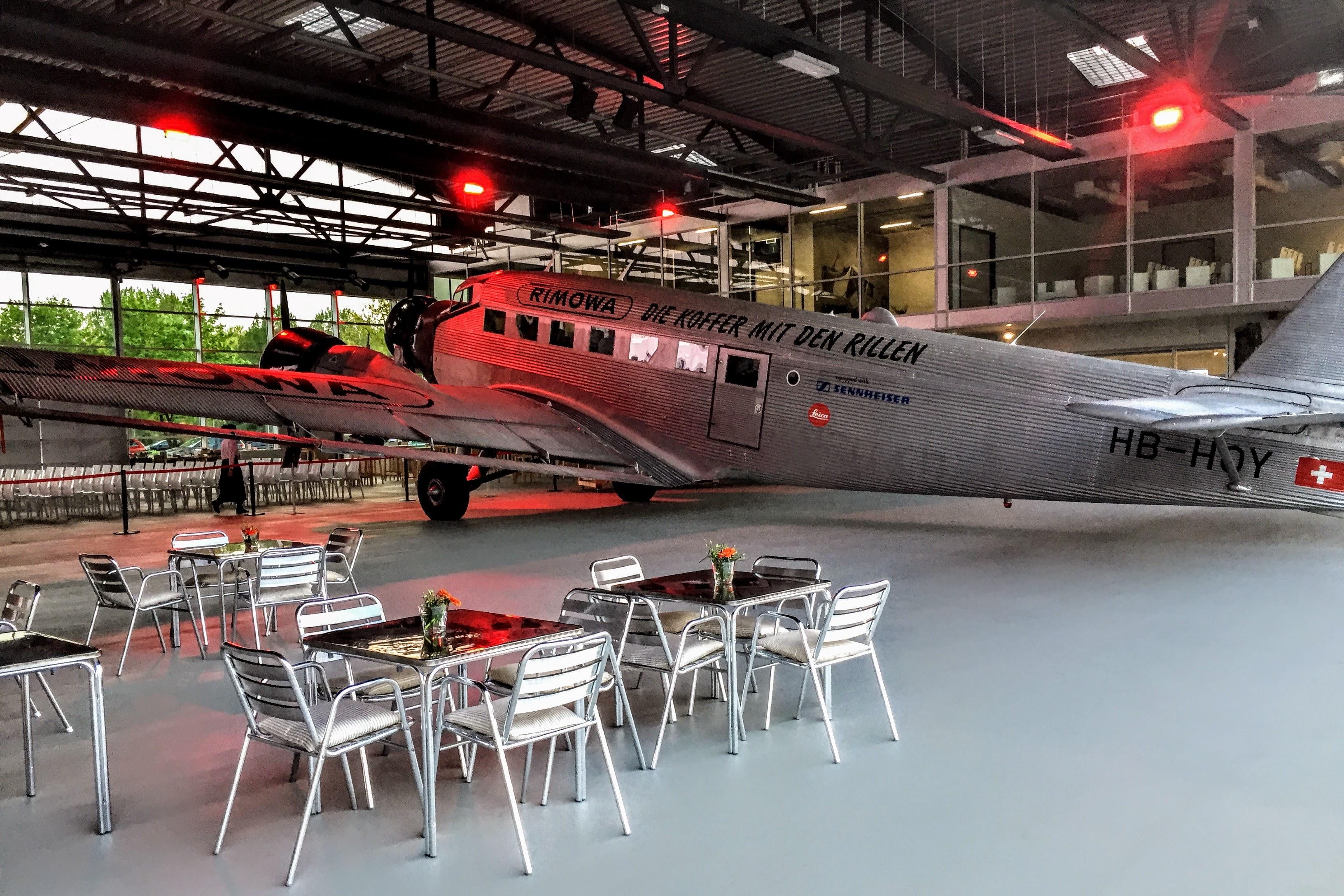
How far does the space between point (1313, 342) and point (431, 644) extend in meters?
9.30

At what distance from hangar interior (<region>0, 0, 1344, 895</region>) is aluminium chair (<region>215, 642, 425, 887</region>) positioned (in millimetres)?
293

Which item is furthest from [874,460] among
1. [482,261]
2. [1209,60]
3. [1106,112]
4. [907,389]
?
[482,261]

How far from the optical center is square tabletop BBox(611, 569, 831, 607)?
5215 millimetres

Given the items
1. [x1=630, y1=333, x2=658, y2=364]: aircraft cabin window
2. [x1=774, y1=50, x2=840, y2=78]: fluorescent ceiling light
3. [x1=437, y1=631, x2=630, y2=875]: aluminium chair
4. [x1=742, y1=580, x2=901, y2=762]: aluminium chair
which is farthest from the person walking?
[x1=437, y1=631, x2=630, y2=875]: aluminium chair

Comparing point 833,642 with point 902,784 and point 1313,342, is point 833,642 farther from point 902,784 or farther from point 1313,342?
point 1313,342

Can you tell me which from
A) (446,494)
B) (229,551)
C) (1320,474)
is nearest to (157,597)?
(229,551)

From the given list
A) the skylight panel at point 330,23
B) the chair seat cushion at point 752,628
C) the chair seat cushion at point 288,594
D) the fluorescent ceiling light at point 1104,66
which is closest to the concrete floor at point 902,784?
the chair seat cushion at point 752,628

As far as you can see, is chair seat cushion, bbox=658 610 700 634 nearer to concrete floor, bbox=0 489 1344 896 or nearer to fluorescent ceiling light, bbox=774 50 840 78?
concrete floor, bbox=0 489 1344 896

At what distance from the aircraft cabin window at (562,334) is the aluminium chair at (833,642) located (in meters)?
8.82

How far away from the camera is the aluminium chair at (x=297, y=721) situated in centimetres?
387

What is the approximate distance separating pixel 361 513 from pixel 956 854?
1532cm

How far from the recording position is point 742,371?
12.3 m

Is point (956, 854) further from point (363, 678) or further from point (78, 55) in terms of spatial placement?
point (78, 55)

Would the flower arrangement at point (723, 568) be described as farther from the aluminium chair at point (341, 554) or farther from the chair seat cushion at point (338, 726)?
the aluminium chair at point (341, 554)
